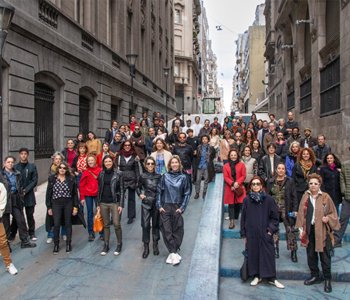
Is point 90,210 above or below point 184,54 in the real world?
below

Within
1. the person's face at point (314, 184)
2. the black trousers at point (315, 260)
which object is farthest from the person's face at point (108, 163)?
the black trousers at point (315, 260)

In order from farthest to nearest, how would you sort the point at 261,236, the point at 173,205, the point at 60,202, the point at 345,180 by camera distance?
1. the point at 345,180
2. the point at 60,202
3. the point at 173,205
4. the point at 261,236

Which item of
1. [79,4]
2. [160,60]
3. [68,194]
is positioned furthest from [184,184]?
[160,60]

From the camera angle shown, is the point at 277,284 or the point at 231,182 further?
the point at 231,182

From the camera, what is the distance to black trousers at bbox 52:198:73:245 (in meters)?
6.35

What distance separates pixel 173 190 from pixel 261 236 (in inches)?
66.8

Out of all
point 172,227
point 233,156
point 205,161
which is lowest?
point 172,227

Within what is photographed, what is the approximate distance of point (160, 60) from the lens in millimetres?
34188

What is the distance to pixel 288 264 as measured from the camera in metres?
5.80

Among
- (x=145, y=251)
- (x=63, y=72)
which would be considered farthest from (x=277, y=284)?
(x=63, y=72)

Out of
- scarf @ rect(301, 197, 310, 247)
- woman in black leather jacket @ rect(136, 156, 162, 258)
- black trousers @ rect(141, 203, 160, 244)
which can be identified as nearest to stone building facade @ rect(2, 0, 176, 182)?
woman in black leather jacket @ rect(136, 156, 162, 258)

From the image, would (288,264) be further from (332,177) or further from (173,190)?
(173,190)

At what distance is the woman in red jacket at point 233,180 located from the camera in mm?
7297

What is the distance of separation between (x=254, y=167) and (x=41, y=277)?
4.84 meters
